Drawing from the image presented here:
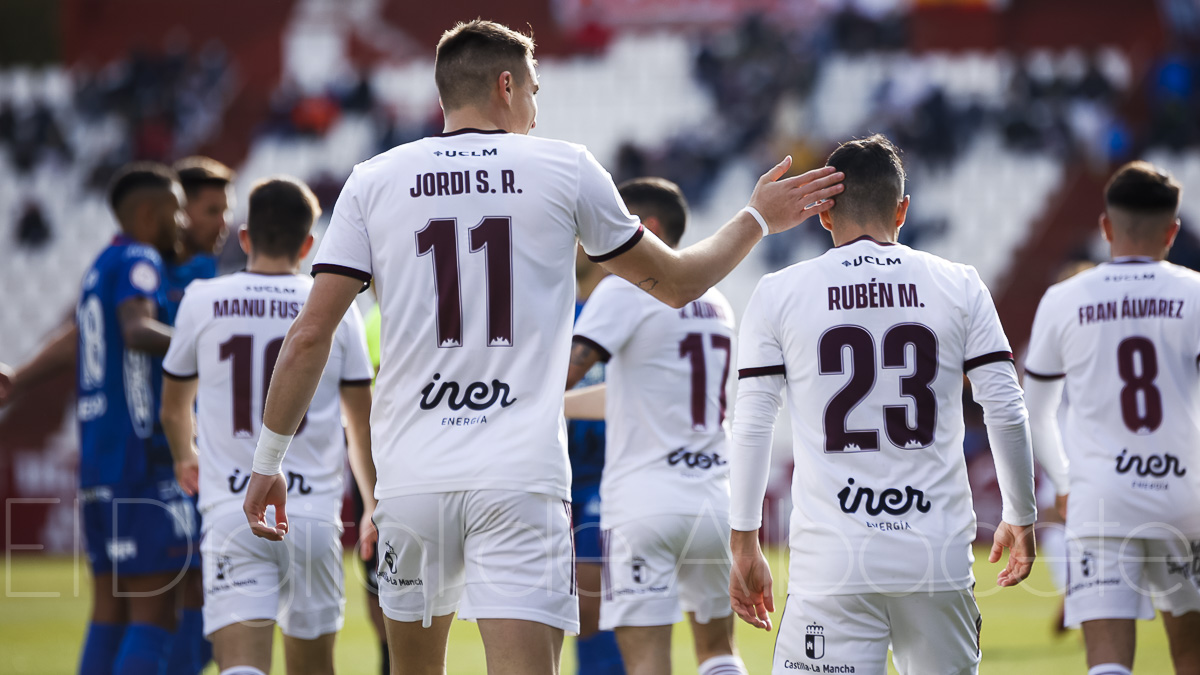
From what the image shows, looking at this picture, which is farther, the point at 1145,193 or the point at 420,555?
the point at 1145,193

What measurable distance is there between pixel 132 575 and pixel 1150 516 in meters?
4.50

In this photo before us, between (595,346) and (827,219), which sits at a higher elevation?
(827,219)

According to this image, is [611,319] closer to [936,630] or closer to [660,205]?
[660,205]

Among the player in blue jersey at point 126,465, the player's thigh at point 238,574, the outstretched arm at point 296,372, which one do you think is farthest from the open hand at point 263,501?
the player in blue jersey at point 126,465

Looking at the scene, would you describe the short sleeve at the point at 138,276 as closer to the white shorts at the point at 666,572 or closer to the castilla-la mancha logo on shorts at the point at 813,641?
the white shorts at the point at 666,572

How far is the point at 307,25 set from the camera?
86.2 feet

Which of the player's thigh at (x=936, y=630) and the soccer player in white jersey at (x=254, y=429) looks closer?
the player's thigh at (x=936, y=630)

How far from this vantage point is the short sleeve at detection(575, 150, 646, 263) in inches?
143

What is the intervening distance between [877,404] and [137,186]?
4186 mm

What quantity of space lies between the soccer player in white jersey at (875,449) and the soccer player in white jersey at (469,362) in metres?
0.57

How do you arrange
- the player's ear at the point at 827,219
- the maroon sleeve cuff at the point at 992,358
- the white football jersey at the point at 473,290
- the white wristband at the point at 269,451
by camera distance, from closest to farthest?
the white football jersey at the point at 473,290, the white wristband at the point at 269,451, the maroon sleeve cuff at the point at 992,358, the player's ear at the point at 827,219


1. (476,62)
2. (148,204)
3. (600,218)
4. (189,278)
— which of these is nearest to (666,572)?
(600,218)

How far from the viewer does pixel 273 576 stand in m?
4.97

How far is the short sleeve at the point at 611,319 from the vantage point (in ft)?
17.6
